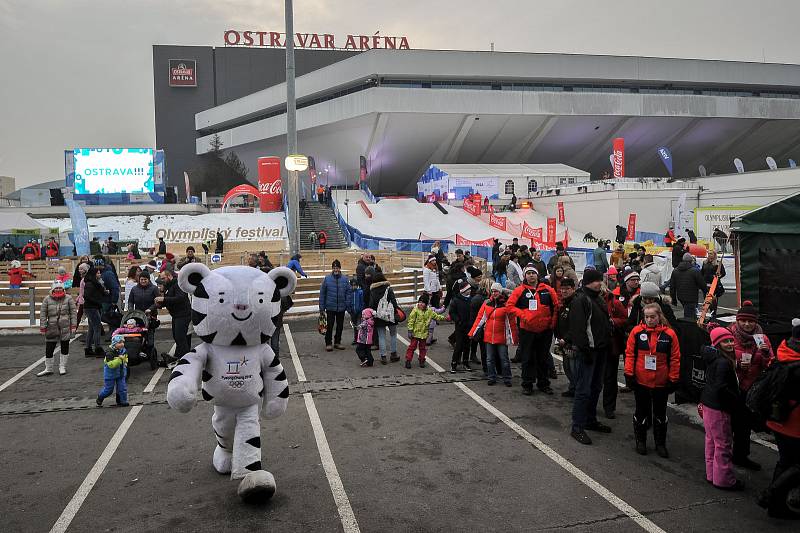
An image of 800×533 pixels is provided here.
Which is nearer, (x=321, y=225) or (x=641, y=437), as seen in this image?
(x=641, y=437)

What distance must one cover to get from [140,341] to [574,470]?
7113 millimetres

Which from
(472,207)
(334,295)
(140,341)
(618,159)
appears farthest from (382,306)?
(618,159)

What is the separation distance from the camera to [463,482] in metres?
5.00

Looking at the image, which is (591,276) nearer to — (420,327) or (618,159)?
(420,327)

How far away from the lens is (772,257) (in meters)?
7.43

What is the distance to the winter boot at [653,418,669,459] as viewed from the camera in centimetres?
555

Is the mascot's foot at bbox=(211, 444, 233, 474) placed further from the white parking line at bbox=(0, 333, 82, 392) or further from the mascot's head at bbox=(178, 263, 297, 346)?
the white parking line at bbox=(0, 333, 82, 392)

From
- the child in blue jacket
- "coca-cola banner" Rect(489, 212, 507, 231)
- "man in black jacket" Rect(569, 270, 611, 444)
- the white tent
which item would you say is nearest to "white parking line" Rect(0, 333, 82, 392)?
the child in blue jacket

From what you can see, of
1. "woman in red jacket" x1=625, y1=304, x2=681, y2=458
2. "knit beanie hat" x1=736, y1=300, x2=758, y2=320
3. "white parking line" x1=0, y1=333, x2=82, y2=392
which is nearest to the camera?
"knit beanie hat" x1=736, y1=300, x2=758, y2=320

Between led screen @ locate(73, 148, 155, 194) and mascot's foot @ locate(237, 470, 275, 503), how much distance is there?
48.1 m

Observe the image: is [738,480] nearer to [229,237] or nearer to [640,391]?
[640,391]

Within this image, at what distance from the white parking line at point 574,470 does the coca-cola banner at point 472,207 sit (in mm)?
32882

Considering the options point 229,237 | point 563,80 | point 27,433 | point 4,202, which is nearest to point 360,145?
point 563,80

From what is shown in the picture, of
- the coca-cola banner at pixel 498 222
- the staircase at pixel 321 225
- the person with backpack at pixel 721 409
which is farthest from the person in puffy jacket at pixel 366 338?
the coca-cola banner at pixel 498 222
